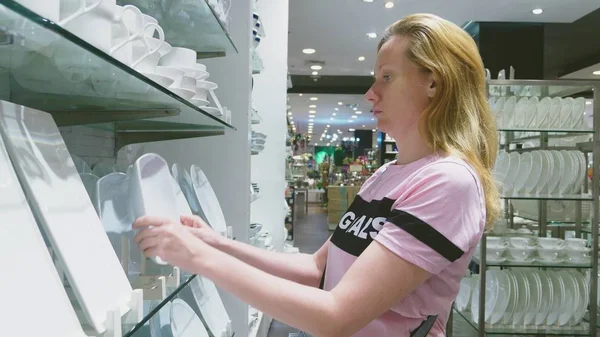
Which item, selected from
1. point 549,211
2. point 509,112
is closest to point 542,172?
point 549,211

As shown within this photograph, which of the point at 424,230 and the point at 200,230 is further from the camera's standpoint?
the point at 200,230

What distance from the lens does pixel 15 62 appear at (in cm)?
79

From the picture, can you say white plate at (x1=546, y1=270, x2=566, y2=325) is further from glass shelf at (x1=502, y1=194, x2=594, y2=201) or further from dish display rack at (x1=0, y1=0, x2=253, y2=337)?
dish display rack at (x1=0, y1=0, x2=253, y2=337)

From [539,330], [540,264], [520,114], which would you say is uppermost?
[520,114]

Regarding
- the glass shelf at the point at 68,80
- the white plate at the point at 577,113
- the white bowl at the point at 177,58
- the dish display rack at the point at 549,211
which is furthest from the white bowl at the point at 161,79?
the white plate at the point at 577,113

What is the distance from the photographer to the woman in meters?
0.87

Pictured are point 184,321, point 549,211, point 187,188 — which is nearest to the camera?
point 184,321

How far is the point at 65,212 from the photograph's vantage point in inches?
28.5

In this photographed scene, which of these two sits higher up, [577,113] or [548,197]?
[577,113]

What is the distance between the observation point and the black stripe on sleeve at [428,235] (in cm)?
94

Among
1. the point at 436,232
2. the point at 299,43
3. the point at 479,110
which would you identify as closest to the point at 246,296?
the point at 436,232

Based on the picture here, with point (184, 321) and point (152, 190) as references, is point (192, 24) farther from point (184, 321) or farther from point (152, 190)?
point (184, 321)

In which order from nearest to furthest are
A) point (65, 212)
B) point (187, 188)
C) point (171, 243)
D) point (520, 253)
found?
point (65, 212) → point (171, 243) → point (187, 188) → point (520, 253)

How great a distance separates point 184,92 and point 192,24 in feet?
1.63
